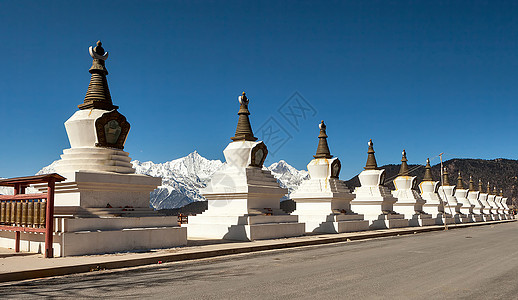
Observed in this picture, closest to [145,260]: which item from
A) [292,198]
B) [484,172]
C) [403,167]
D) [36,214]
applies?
[36,214]

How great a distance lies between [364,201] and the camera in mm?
34688

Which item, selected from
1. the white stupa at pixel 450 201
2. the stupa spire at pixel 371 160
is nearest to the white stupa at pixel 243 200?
the stupa spire at pixel 371 160

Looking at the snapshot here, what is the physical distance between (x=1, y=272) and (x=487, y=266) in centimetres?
1228

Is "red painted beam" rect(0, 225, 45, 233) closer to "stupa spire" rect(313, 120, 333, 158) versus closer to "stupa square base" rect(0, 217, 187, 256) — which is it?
"stupa square base" rect(0, 217, 187, 256)

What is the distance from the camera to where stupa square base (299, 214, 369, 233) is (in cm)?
2661

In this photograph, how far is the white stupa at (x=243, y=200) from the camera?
20625 mm

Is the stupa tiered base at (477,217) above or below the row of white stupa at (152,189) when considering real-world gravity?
below

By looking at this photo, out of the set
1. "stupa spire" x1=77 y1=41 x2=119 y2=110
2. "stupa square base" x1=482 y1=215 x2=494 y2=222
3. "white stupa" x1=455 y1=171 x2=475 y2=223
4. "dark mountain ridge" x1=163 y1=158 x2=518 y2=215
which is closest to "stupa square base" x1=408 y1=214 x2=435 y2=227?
"white stupa" x1=455 y1=171 x2=475 y2=223

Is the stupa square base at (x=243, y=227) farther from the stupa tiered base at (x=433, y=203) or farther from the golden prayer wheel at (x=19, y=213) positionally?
the stupa tiered base at (x=433, y=203)

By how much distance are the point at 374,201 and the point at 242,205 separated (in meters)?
15.8

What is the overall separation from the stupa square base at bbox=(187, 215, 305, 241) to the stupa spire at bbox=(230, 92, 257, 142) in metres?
4.18

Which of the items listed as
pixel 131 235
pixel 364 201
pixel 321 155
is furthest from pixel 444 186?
pixel 131 235

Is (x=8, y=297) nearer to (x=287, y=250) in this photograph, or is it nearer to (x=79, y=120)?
(x=79, y=120)

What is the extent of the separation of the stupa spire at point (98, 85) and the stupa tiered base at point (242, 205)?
22.8 ft
